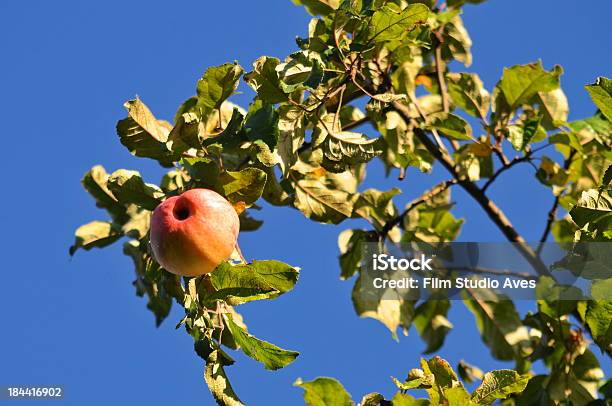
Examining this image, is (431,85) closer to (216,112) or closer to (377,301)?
(377,301)

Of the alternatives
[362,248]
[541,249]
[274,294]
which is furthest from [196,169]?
[541,249]

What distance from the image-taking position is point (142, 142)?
2.74m

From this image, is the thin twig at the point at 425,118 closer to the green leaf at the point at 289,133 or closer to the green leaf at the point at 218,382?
the green leaf at the point at 289,133

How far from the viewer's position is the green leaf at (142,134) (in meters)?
2.69

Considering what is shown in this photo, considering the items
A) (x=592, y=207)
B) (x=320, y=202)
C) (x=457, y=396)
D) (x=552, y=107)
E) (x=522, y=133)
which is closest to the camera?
(x=457, y=396)

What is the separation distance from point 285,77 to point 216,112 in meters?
0.45

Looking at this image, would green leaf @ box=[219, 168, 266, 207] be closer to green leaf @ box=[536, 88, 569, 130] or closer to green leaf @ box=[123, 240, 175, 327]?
green leaf @ box=[123, 240, 175, 327]

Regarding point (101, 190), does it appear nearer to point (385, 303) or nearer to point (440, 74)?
point (385, 303)

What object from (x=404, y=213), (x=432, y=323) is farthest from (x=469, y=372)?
(x=404, y=213)

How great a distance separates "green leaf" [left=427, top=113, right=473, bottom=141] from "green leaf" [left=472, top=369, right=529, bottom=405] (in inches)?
49.3

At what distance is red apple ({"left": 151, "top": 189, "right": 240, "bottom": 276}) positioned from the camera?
2385 mm

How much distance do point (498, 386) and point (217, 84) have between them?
120 centimetres

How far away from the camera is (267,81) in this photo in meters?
2.64

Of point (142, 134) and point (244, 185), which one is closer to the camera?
point (244, 185)
